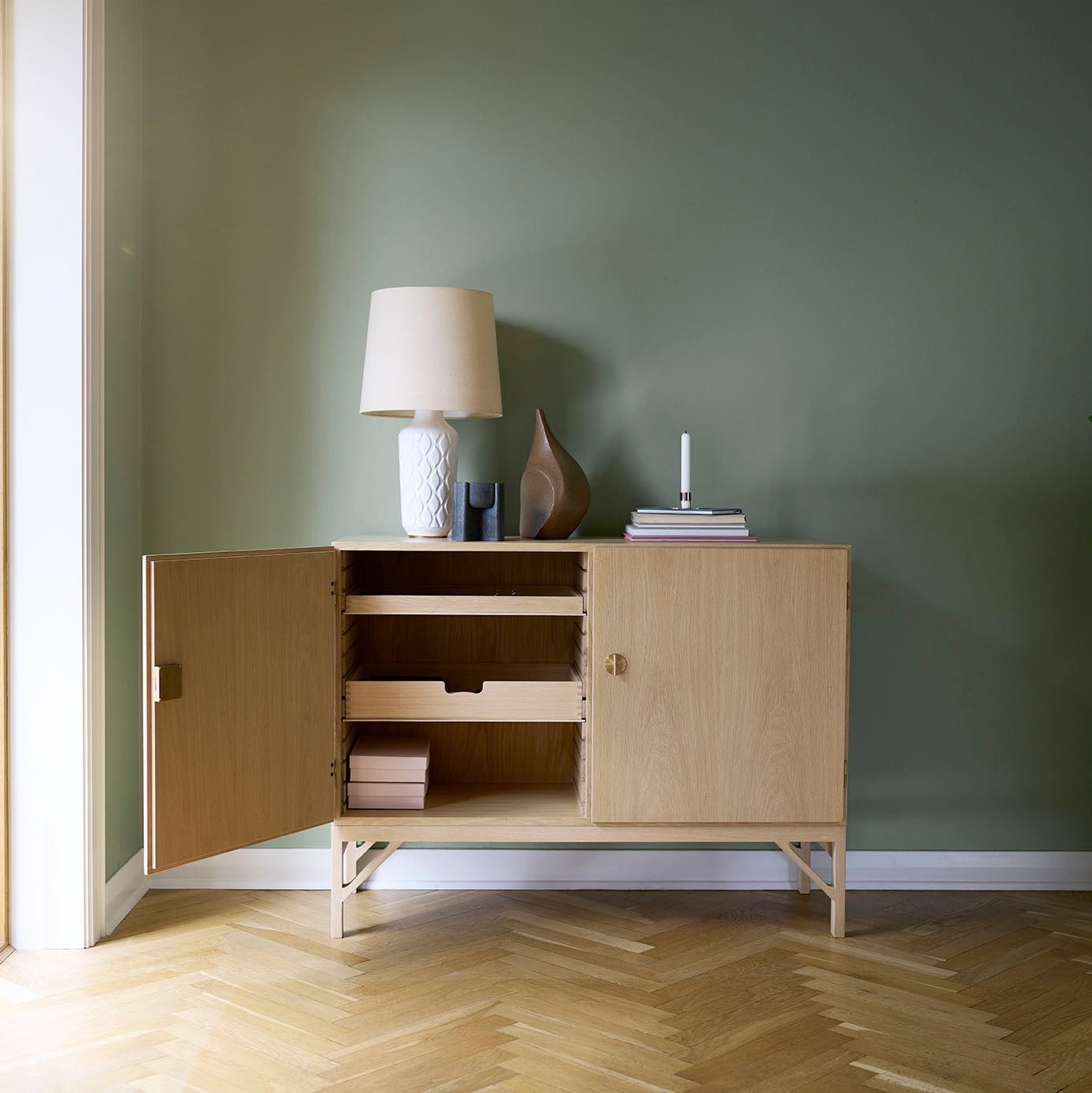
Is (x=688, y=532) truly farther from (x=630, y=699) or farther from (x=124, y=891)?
(x=124, y=891)

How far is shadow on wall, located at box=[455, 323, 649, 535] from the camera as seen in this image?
2.54 metres

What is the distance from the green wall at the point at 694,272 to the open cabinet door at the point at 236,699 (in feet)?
1.60

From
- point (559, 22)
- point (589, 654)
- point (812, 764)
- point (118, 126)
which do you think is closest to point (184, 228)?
point (118, 126)

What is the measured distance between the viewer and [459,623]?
101 inches

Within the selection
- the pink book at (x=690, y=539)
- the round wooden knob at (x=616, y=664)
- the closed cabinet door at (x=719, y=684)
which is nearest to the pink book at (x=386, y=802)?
the closed cabinet door at (x=719, y=684)

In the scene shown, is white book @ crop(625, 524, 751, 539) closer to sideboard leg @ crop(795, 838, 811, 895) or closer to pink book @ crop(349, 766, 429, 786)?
pink book @ crop(349, 766, 429, 786)

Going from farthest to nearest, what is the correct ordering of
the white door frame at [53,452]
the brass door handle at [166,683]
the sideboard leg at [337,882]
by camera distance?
the sideboard leg at [337,882] → the white door frame at [53,452] → the brass door handle at [166,683]

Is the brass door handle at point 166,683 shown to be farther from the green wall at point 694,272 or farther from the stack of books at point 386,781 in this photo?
the green wall at point 694,272

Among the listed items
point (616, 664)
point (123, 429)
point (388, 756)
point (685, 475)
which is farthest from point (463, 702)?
point (123, 429)

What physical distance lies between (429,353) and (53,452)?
0.82 m

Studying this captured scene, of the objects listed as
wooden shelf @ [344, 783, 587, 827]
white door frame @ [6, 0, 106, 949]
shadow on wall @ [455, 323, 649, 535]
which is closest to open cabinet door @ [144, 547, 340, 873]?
wooden shelf @ [344, 783, 587, 827]

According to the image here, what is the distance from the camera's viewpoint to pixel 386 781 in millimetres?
2240

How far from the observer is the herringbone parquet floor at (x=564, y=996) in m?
1.72

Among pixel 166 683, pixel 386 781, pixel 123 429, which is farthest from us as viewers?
pixel 123 429
